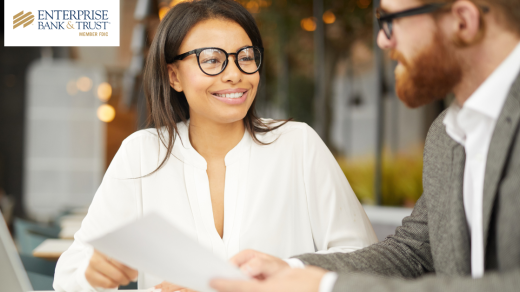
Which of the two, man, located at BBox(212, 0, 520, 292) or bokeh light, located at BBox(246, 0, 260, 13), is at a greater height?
bokeh light, located at BBox(246, 0, 260, 13)

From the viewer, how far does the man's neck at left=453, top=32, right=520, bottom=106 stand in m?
0.94

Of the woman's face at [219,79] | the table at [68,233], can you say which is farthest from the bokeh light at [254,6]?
the woman's face at [219,79]

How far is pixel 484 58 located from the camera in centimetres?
96

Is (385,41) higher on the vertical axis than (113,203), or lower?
higher

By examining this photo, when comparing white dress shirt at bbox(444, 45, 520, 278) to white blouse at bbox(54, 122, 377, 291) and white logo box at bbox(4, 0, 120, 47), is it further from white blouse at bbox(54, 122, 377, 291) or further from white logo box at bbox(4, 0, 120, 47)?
white logo box at bbox(4, 0, 120, 47)

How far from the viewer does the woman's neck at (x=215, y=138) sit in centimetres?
178

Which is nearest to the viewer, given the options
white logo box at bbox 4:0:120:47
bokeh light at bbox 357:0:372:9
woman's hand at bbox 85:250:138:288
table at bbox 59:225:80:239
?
woman's hand at bbox 85:250:138:288

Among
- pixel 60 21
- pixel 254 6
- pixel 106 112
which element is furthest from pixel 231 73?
pixel 106 112

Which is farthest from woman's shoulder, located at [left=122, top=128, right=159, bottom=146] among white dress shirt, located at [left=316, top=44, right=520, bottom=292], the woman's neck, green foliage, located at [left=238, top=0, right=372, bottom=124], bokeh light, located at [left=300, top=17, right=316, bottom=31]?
bokeh light, located at [left=300, top=17, right=316, bottom=31]

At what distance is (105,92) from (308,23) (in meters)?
3.86

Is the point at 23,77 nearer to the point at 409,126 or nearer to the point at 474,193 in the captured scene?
the point at 409,126

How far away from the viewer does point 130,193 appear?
1.67 metres

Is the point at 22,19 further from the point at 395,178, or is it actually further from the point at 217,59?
the point at 395,178

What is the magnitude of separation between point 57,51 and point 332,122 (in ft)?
16.2
